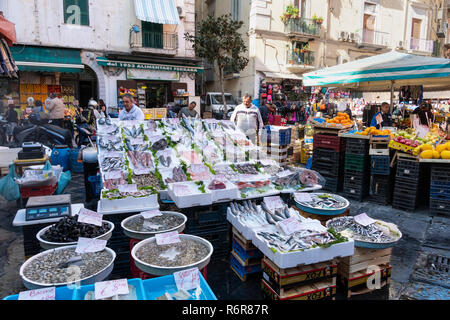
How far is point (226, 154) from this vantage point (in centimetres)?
489

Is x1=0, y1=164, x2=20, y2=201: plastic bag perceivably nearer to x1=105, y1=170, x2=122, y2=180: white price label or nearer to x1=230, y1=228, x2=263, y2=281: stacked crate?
x1=105, y1=170, x2=122, y2=180: white price label

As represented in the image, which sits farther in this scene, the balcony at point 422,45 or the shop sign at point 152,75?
the balcony at point 422,45

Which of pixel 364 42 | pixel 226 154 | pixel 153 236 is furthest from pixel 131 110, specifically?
pixel 364 42

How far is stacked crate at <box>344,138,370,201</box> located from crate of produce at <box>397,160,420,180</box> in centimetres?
57

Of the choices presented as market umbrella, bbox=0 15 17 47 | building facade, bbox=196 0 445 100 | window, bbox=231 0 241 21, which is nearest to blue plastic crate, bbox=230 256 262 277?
market umbrella, bbox=0 15 17 47

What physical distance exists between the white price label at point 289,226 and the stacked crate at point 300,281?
0.31 m

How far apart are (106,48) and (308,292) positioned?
16741mm

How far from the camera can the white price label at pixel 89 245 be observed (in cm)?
247

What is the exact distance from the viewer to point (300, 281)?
261 centimetres

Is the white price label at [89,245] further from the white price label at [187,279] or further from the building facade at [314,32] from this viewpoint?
the building facade at [314,32]

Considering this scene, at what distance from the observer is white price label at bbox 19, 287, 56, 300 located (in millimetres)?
1782

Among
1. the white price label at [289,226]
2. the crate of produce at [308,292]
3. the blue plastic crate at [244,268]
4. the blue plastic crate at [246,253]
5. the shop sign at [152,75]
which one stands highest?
the shop sign at [152,75]

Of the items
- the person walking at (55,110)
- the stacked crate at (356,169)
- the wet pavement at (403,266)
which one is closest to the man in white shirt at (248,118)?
the stacked crate at (356,169)
